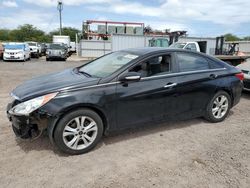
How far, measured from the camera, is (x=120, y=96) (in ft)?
12.2

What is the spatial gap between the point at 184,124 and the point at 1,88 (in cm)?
636

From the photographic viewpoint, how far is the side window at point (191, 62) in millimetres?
4414

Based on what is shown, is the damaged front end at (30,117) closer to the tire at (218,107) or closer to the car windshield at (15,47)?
the tire at (218,107)

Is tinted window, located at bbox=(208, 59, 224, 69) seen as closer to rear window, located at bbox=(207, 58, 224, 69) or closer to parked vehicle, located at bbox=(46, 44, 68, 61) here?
rear window, located at bbox=(207, 58, 224, 69)

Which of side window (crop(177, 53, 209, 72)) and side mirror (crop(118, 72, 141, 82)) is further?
side window (crop(177, 53, 209, 72))

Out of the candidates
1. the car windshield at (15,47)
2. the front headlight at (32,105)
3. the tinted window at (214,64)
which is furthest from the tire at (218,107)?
the car windshield at (15,47)

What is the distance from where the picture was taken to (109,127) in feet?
12.4

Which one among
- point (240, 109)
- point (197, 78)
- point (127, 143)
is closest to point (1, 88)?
point (127, 143)

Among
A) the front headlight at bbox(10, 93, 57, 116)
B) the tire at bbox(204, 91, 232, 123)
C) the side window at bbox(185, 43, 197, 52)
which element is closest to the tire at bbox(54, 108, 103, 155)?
the front headlight at bbox(10, 93, 57, 116)

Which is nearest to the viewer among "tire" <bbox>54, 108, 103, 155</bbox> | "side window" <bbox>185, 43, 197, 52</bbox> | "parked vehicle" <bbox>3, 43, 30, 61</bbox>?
"tire" <bbox>54, 108, 103, 155</bbox>

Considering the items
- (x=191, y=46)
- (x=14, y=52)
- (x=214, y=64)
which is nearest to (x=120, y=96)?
(x=214, y=64)

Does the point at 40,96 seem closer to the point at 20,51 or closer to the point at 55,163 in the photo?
the point at 55,163

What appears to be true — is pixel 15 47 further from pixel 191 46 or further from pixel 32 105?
pixel 32 105

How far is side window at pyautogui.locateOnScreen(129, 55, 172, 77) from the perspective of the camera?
4.00m
